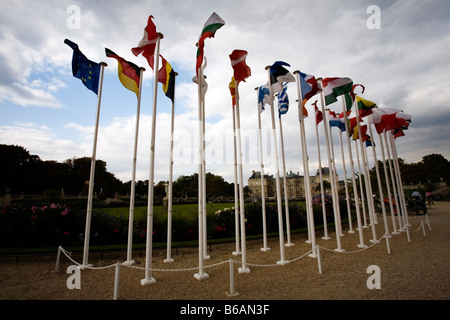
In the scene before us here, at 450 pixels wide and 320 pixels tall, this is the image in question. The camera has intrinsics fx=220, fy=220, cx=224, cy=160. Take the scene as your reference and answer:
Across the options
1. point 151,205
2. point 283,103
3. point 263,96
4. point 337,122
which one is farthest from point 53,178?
point 337,122

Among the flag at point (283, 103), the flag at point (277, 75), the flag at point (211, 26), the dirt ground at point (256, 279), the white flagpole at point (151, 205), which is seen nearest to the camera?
the dirt ground at point (256, 279)

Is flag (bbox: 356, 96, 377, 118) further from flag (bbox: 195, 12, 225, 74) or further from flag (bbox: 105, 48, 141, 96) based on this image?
flag (bbox: 105, 48, 141, 96)

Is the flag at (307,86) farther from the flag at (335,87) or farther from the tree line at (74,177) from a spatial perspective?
the tree line at (74,177)

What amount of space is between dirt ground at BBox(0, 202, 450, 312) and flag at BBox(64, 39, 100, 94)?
18.9 feet

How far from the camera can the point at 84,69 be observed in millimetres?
7238

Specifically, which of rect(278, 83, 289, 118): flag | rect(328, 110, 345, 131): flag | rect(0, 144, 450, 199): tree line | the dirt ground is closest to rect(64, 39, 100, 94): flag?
the dirt ground

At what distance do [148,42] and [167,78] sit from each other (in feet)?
4.02

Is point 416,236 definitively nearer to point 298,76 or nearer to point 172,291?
point 298,76

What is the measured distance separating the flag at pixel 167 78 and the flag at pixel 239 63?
215 cm

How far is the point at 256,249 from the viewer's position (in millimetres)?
8766

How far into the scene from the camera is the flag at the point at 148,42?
20.7ft

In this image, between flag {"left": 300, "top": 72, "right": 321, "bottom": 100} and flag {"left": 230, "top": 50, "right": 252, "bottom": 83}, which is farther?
flag {"left": 300, "top": 72, "right": 321, "bottom": 100}

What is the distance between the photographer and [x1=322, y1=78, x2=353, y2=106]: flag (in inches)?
352

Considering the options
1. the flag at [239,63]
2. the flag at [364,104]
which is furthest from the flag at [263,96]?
the flag at [364,104]
